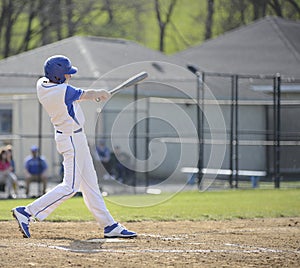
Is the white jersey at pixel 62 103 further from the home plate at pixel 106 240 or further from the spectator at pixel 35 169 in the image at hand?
the spectator at pixel 35 169

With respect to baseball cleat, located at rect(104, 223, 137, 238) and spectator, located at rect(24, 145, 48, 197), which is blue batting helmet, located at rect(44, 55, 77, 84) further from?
spectator, located at rect(24, 145, 48, 197)

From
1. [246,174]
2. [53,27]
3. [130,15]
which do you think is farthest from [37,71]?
[130,15]

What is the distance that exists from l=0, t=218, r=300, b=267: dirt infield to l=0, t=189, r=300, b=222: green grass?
103cm

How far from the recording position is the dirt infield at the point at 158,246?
7031 millimetres

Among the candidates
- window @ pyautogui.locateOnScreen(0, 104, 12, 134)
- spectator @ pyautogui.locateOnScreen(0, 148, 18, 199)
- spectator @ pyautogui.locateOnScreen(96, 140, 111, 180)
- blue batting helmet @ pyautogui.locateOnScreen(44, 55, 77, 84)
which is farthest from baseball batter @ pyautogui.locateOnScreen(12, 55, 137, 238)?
window @ pyautogui.locateOnScreen(0, 104, 12, 134)

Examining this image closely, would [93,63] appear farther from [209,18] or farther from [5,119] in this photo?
[209,18]

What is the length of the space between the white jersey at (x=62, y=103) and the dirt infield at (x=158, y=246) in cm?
123

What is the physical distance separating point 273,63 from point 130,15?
1698cm

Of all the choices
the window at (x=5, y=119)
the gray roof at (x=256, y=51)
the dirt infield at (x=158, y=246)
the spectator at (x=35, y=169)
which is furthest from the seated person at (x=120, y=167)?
the gray roof at (x=256, y=51)

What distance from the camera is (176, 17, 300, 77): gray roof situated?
2920 cm

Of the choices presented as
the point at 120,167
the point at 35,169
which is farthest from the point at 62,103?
the point at 120,167

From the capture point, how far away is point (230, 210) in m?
13.2

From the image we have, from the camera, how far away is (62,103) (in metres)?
8.49

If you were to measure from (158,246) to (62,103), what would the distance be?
5.94ft
